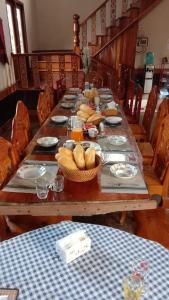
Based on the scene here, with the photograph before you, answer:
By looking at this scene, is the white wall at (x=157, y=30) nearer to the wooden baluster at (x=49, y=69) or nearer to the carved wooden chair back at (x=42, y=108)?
the wooden baluster at (x=49, y=69)

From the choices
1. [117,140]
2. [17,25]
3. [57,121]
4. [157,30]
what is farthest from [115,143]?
[157,30]

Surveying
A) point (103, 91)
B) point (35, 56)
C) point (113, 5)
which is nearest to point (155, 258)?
point (103, 91)

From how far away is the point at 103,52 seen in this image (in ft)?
17.6

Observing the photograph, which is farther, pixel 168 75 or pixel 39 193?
pixel 168 75

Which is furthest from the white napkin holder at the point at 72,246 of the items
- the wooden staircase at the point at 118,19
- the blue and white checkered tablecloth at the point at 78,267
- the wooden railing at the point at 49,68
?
the wooden staircase at the point at 118,19

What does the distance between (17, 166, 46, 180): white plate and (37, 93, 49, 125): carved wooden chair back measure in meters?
1.19

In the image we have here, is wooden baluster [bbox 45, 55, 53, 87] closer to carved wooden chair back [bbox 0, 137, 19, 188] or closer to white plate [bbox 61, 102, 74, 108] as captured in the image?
white plate [bbox 61, 102, 74, 108]

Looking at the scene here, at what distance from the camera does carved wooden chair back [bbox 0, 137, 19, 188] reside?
1489 mm

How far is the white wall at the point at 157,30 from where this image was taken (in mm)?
6961

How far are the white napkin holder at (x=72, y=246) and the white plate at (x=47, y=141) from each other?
99 cm

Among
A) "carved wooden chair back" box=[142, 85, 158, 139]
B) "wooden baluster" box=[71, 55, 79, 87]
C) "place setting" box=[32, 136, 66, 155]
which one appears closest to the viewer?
"place setting" box=[32, 136, 66, 155]

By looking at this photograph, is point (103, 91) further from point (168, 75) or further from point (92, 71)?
point (168, 75)

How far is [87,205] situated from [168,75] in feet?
23.9

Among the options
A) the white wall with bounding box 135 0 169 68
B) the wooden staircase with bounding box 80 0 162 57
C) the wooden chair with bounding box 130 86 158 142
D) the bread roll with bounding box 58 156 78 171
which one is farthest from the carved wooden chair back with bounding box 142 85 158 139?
the white wall with bounding box 135 0 169 68
